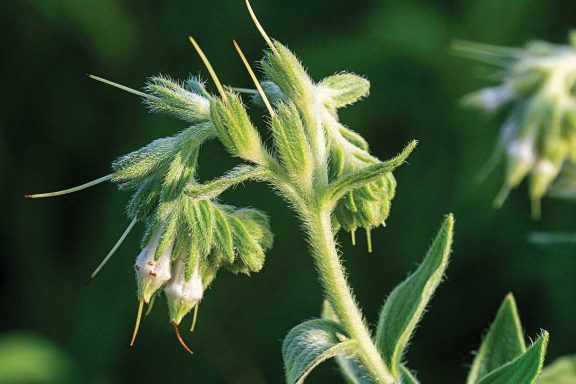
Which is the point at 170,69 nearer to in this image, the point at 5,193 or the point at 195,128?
the point at 5,193

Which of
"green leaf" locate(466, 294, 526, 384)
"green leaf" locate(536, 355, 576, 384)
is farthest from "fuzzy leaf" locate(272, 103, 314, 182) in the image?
"green leaf" locate(536, 355, 576, 384)

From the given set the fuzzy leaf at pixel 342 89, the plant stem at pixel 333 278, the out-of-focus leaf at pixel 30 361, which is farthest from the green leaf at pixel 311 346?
the out-of-focus leaf at pixel 30 361

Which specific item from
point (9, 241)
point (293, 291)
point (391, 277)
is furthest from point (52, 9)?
point (391, 277)

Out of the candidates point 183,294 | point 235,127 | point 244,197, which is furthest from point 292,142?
point 244,197

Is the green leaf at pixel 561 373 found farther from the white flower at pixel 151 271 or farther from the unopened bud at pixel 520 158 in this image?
the white flower at pixel 151 271

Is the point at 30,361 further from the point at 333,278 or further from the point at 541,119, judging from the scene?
the point at 541,119

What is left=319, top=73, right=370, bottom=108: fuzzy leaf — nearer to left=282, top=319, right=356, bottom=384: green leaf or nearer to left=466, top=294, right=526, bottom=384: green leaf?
left=282, top=319, right=356, bottom=384: green leaf
